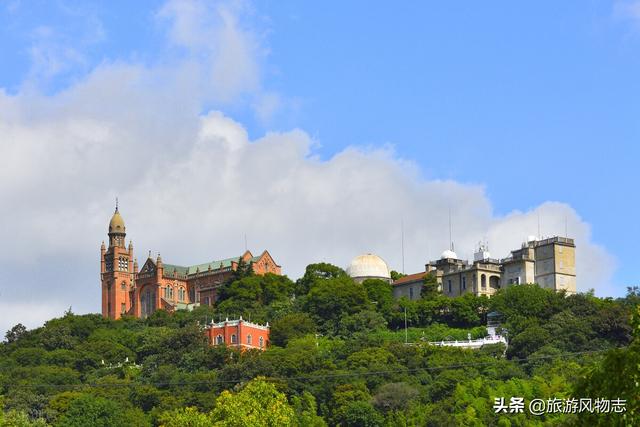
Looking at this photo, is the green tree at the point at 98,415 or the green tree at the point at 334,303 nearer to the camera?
the green tree at the point at 98,415

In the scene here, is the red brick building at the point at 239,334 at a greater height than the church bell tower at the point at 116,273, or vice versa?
the church bell tower at the point at 116,273

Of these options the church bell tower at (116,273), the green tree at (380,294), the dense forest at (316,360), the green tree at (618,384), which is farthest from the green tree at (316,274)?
the green tree at (618,384)

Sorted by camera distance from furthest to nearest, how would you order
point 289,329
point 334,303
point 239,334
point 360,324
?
point 334,303
point 360,324
point 289,329
point 239,334

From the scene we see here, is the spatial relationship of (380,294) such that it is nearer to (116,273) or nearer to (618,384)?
(116,273)

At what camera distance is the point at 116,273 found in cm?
13038

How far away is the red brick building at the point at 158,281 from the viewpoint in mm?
125562

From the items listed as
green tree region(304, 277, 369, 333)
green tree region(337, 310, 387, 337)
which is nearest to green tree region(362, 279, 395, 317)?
green tree region(304, 277, 369, 333)

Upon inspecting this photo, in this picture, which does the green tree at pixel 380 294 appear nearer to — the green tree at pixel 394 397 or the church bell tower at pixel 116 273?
the green tree at pixel 394 397

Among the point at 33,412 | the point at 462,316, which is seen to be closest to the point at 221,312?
the point at 462,316

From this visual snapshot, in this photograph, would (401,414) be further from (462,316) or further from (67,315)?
(67,315)

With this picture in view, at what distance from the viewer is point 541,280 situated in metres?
104

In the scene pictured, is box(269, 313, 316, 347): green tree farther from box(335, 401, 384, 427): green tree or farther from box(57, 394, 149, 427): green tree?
box(335, 401, 384, 427): green tree

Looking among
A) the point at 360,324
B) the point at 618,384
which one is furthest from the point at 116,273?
the point at 618,384

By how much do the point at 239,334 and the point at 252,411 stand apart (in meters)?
35.6
